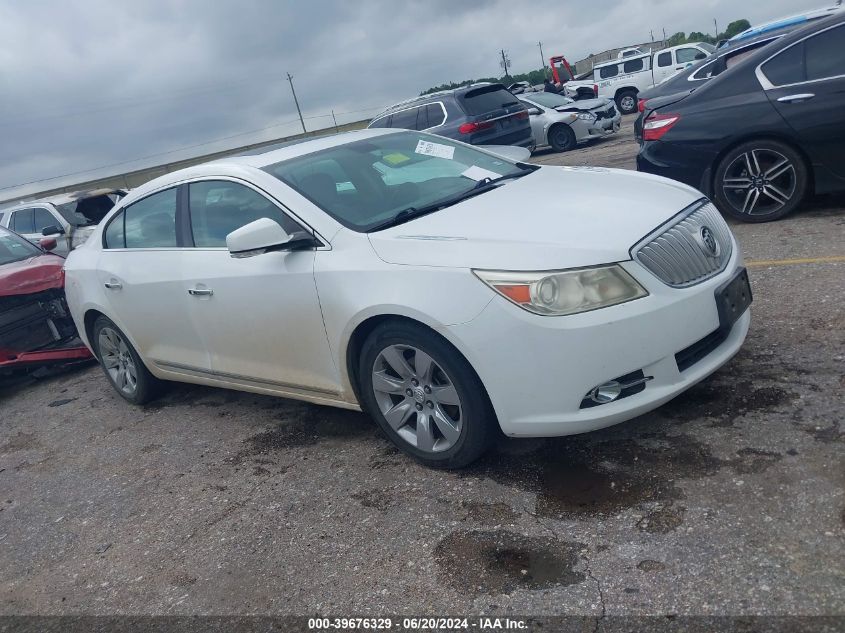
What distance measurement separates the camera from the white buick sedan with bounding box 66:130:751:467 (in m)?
2.95

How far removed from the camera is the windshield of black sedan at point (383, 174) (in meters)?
3.80

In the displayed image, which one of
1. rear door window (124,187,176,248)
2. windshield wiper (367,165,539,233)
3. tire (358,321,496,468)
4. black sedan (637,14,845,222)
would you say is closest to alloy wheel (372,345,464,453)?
tire (358,321,496,468)

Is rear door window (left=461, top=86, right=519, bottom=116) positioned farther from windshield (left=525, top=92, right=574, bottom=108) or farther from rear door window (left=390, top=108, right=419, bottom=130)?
windshield (left=525, top=92, right=574, bottom=108)

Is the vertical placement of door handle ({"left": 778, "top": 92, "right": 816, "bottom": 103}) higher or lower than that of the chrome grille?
higher

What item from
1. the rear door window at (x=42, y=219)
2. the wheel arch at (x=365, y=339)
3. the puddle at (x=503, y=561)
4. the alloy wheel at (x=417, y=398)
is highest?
the rear door window at (x=42, y=219)

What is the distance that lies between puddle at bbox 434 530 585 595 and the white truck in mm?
23275

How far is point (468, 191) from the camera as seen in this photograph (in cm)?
400

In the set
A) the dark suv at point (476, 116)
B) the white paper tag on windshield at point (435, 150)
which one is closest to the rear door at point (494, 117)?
the dark suv at point (476, 116)

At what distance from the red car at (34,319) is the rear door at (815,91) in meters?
6.40

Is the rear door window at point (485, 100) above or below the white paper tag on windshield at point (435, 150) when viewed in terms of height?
above

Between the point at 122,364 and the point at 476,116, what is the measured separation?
9.03 m

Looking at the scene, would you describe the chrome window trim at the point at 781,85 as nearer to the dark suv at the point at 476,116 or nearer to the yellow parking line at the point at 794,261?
the yellow parking line at the point at 794,261

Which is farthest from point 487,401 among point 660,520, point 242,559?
point 242,559

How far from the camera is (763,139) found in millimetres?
6035
